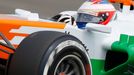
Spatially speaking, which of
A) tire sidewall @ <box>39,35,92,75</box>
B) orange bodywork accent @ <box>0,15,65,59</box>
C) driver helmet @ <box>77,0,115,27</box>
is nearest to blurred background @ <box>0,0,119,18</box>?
driver helmet @ <box>77,0,115,27</box>

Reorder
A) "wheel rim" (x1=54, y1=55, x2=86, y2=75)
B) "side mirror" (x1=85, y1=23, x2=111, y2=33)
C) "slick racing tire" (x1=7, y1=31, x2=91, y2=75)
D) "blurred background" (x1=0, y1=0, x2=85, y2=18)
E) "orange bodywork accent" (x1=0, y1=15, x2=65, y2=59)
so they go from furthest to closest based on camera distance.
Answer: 1. "blurred background" (x1=0, y1=0, x2=85, y2=18)
2. "side mirror" (x1=85, y1=23, x2=111, y2=33)
3. "orange bodywork accent" (x1=0, y1=15, x2=65, y2=59)
4. "wheel rim" (x1=54, y1=55, x2=86, y2=75)
5. "slick racing tire" (x1=7, y1=31, x2=91, y2=75)

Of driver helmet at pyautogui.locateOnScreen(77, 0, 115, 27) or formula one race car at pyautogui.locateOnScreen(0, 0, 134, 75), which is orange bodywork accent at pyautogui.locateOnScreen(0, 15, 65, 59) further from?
driver helmet at pyautogui.locateOnScreen(77, 0, 115, 27)

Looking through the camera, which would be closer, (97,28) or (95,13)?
(97,28)

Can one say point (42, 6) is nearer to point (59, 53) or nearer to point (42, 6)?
point (42, 6)

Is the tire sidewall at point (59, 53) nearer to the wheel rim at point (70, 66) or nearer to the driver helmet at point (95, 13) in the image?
the wheel rim at point (70, 66)

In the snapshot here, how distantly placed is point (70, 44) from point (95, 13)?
3.93 ft

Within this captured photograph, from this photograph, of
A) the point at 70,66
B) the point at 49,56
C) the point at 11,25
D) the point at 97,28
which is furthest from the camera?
the point at 97,28

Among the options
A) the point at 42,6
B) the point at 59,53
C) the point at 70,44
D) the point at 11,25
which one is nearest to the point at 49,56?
the point at 59,53

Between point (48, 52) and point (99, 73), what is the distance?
1.08 metres

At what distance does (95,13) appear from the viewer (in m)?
4.74

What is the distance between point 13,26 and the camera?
3938mm

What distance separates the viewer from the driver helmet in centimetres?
473

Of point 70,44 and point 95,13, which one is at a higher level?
point 95,13

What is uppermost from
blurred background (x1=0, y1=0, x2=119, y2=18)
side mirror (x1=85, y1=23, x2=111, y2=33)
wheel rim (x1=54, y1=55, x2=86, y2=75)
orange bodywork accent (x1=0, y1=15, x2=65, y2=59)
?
orange bodywork accent (x1=0, y1=15, x2=65, y2=59)
